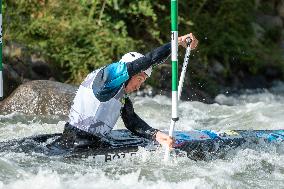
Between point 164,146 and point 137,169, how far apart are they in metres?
0.30

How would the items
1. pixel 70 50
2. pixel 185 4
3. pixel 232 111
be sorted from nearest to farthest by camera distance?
pixel 232 111, pixel 70 50, pixel 185 4

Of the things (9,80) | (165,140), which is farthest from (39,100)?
(165,140)

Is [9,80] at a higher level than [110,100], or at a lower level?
higher

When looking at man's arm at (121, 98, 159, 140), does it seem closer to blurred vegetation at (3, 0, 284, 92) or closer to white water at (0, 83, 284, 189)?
white water at (0, 83, 284, 189)

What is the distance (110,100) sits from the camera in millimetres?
5867

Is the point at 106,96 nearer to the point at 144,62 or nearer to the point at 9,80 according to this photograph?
the point at 144,62

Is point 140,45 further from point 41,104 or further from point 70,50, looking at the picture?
point 41,104


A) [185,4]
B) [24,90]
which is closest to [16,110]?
[24,90]

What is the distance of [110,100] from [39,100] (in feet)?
10.8

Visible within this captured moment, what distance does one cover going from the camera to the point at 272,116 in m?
9.38

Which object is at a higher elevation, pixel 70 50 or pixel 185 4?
pixel 185 4

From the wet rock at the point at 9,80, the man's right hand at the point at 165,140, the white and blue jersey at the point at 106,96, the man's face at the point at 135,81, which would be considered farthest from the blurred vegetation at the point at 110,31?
the man's right hand at the point at 165,140

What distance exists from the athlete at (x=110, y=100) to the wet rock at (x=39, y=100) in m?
2.85

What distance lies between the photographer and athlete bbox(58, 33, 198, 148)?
5754 millimetres
